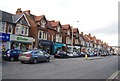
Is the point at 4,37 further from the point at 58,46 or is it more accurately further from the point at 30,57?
the point at 58,46

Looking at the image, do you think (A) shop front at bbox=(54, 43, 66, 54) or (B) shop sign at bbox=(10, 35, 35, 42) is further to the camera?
(A) shop front at bbox=(54, 43, 66, 54)

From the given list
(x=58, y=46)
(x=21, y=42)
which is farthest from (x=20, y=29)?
(x=58, y=46)

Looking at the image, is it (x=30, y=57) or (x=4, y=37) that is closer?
(x=30, y=57)

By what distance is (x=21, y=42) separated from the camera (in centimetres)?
2791

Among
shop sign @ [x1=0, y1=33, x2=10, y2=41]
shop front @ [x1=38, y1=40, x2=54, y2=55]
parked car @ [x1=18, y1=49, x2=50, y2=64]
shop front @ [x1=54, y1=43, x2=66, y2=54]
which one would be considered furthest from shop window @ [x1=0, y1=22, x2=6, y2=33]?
shop front @ [x1=54, y1=43, x2=66, y2=54]

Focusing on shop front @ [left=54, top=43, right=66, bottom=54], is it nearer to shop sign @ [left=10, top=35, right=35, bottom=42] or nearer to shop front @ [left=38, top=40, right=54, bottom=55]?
shop front @ [left=38, top=40, right=54, bottom=55]

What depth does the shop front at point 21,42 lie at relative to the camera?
Result: 2618 cm

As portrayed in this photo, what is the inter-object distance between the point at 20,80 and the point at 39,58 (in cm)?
957

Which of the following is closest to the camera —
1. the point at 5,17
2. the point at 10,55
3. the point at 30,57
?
the point at 30,57

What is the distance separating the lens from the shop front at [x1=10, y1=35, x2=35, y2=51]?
2618 cm

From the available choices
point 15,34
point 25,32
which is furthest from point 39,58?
point 25,32

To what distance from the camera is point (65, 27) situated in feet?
156

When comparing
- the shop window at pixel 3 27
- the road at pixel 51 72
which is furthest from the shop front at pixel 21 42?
the road at pixel 51 72

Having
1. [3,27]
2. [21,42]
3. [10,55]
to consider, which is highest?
[3,27]
